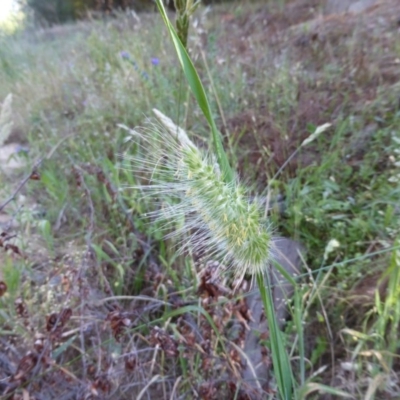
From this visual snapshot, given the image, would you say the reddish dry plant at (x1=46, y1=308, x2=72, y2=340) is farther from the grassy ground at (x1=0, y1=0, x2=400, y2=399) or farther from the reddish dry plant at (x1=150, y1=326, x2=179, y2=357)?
the reddish dry plant at (x1=150, y1=326, x2=179, y2=357)

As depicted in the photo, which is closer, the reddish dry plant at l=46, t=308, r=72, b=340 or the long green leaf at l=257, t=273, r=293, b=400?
the long green leaf at l=257, t=273, r=293, b=400

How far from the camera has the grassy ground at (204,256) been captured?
1.27 metres

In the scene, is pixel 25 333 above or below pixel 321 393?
above

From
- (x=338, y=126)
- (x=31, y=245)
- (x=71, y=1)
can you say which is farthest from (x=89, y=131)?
(x=71, y=1)

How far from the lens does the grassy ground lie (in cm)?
127

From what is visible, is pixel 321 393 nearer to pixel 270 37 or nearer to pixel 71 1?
pixel 270 37

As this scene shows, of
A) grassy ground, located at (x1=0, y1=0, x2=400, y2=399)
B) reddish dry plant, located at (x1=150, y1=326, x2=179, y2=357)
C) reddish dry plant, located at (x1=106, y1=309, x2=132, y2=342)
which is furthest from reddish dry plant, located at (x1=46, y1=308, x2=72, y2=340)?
reddish dry plant, located at (x1=150, y1=326, x2=179, y2=357)

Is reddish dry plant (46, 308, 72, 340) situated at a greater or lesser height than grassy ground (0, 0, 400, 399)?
greater

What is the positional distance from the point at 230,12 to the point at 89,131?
3.13 m

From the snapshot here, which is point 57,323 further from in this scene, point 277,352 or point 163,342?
point 277,352

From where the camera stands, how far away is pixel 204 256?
139 centimetres

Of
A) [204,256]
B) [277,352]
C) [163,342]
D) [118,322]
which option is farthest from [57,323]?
[277,352]

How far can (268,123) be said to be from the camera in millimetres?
2234

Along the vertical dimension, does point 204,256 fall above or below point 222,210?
below
